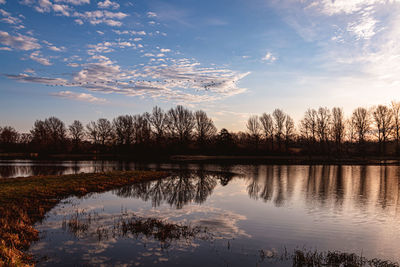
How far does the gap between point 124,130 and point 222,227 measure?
113694 millimetres

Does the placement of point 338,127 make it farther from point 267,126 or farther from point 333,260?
point 333,260

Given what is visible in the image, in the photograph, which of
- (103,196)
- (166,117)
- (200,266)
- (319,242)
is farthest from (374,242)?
(166,117)

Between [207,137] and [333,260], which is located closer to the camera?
[333,260]

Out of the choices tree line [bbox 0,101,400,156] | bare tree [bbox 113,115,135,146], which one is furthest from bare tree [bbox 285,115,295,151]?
bare tree [bbox 113,115,135,146]

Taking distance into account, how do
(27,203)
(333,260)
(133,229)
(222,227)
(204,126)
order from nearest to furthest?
(333,260) < (133,229) < (222,227) < (27,203) < (204,126)

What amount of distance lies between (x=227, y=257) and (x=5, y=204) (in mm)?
14530

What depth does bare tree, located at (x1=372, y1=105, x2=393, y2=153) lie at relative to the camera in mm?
92375

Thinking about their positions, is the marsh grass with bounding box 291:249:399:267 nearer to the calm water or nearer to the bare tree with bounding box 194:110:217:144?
the calm water

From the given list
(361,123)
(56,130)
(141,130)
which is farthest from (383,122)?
(56,130)

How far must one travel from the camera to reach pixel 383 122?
94.6 m

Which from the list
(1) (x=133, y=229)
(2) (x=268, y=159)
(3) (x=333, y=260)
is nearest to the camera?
(3) (x=333, y=260)

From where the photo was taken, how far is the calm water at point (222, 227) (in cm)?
977

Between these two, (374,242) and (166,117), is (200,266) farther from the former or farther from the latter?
(166,117)

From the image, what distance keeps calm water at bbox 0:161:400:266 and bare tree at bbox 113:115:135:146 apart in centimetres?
9814
